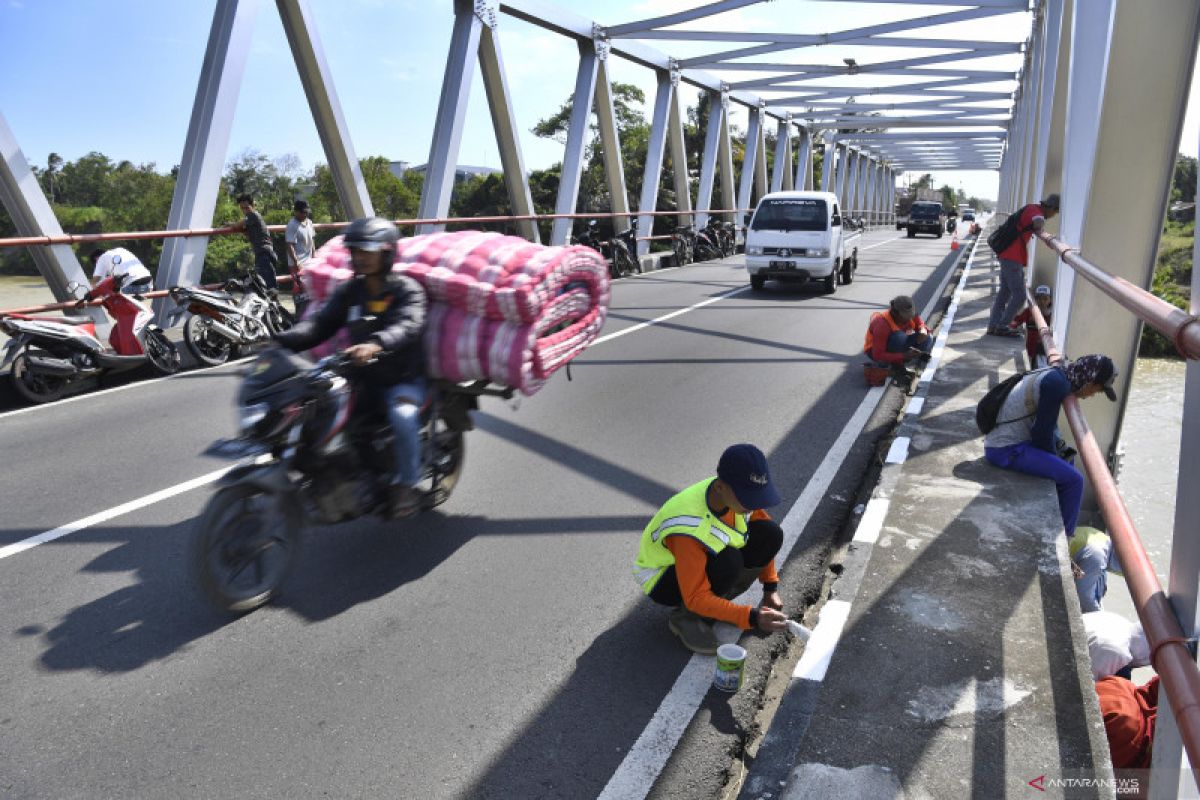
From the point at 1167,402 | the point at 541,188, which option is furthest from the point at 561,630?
the point at 541,188

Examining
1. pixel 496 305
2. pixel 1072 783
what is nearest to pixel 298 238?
pixel 496 305

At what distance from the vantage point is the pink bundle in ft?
14.8

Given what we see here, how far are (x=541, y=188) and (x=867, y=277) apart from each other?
29611mm

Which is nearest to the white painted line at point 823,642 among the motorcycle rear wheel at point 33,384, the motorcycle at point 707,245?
the motorcycle rear wheel at point 33,384

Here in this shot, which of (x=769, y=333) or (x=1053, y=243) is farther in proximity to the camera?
(x=769, y=333)

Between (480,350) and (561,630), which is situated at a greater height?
(480,350)

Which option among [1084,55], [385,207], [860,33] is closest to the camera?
[1084,55]

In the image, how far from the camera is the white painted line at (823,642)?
322cm

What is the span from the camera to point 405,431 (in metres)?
4.16

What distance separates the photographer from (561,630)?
3.70 meters

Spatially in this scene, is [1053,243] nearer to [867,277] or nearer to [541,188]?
[867,277]

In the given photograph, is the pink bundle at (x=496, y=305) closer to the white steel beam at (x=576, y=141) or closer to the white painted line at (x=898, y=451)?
the white painted line at (x=898, y=451)

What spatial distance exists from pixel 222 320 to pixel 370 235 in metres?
5.83

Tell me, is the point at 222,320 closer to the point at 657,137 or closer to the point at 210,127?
the point at 210,127
